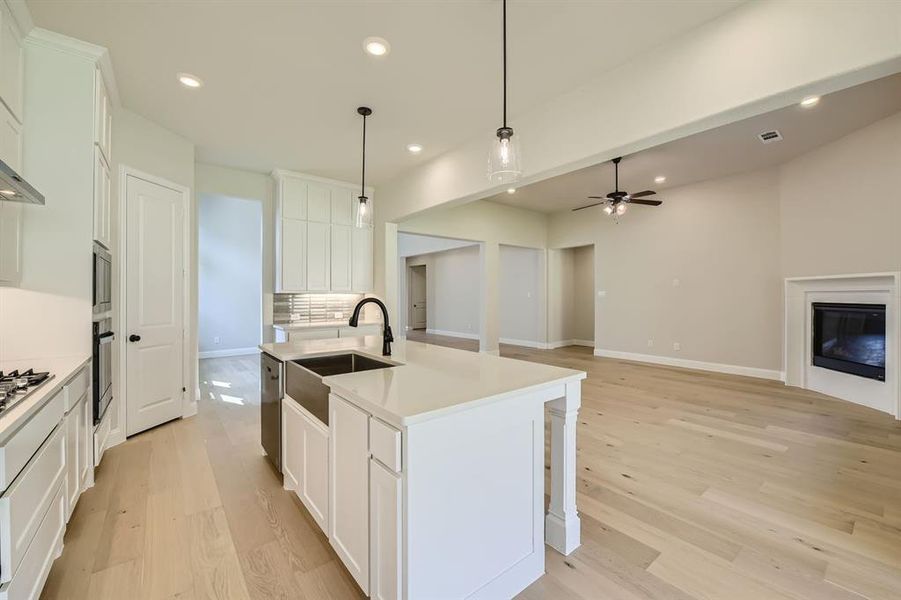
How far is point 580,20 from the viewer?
228cm

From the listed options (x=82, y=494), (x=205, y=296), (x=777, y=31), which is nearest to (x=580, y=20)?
(x=777, y=31)

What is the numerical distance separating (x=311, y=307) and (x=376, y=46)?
380 centimetres

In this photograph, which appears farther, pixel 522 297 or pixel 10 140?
pixel 522 297

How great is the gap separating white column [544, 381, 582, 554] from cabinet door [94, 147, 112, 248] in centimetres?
313

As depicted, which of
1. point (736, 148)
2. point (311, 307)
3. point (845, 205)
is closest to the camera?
point (845, 205)

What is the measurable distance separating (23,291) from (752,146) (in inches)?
268

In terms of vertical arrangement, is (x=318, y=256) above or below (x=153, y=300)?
above

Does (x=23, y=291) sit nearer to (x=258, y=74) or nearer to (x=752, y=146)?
(x=258, y=74)

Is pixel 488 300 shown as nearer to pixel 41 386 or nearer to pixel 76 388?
pixel 76 388

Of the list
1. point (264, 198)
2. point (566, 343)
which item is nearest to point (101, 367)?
point (264, 198)

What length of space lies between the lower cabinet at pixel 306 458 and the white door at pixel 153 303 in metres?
1.98

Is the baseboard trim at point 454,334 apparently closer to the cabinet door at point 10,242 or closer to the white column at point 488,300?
the white column at point 488,300

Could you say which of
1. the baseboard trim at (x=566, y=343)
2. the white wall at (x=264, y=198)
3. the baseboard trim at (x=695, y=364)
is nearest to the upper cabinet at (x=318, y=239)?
the white wall at (x=264, y=198)

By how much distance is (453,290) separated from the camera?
10.7 m
